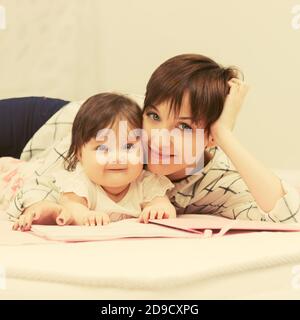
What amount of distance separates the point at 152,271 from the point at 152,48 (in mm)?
1671

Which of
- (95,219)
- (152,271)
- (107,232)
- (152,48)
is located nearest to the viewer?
(152,271)

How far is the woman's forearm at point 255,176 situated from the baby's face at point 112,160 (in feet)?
0.56

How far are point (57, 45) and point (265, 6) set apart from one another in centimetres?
88

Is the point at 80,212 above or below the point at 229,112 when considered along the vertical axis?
below

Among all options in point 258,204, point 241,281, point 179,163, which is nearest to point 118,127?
point 179,163

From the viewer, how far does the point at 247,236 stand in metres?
0.89

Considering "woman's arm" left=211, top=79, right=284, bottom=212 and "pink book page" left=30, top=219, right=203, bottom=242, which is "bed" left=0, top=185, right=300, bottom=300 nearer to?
"pink book page" left=30, top=219, right=203, bottom=242

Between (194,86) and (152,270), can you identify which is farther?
(194,86)

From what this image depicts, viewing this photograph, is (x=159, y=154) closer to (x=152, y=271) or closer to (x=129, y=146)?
(x=129, y=146)

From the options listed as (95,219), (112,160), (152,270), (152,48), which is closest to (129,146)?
(112,160)

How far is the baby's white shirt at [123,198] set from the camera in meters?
1.07

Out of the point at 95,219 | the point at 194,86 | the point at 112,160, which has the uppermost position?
the point at 194,86

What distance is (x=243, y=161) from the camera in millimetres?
1053
